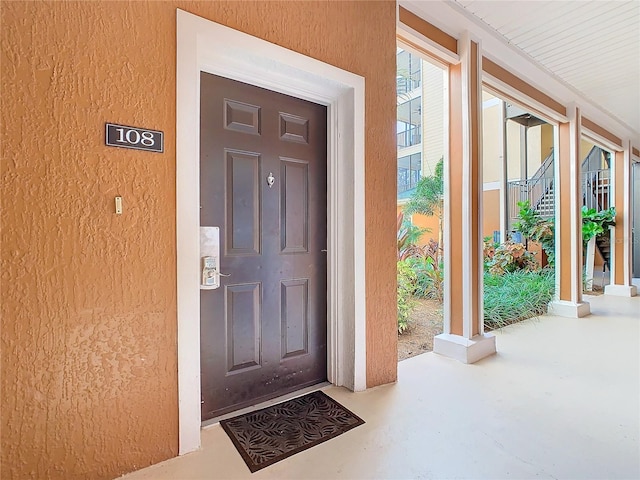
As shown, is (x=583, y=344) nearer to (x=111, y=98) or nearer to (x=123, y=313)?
(x=123, y=313)

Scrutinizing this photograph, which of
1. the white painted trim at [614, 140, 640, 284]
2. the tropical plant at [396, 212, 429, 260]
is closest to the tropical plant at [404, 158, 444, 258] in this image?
the tropical plant at [396, 212, 429, 260]

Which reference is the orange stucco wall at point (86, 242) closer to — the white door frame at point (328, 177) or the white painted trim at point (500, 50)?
the white door frame at point (328, 177)

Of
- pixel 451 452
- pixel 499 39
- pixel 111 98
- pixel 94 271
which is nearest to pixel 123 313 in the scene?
pixel 94 271

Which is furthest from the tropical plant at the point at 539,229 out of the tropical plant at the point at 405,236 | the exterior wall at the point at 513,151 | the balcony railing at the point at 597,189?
the exterior wall at the point at 513,151

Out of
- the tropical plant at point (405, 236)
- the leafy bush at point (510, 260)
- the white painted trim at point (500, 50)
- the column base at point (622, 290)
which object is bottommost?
the column base at point (622, 290)

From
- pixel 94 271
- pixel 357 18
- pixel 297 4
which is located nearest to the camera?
pixel 94 271

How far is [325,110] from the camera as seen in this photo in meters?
2.40

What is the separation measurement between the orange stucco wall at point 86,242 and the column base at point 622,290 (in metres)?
8.15

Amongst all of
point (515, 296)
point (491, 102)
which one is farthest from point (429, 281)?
point (491, 102)

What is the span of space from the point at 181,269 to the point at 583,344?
405cm

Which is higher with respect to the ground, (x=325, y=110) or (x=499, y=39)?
(x=499, y=39)

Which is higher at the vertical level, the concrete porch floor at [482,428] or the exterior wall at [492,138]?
the exterior wall at [492,138]

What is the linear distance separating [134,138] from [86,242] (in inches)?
20.6

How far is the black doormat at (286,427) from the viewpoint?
5.42ft
